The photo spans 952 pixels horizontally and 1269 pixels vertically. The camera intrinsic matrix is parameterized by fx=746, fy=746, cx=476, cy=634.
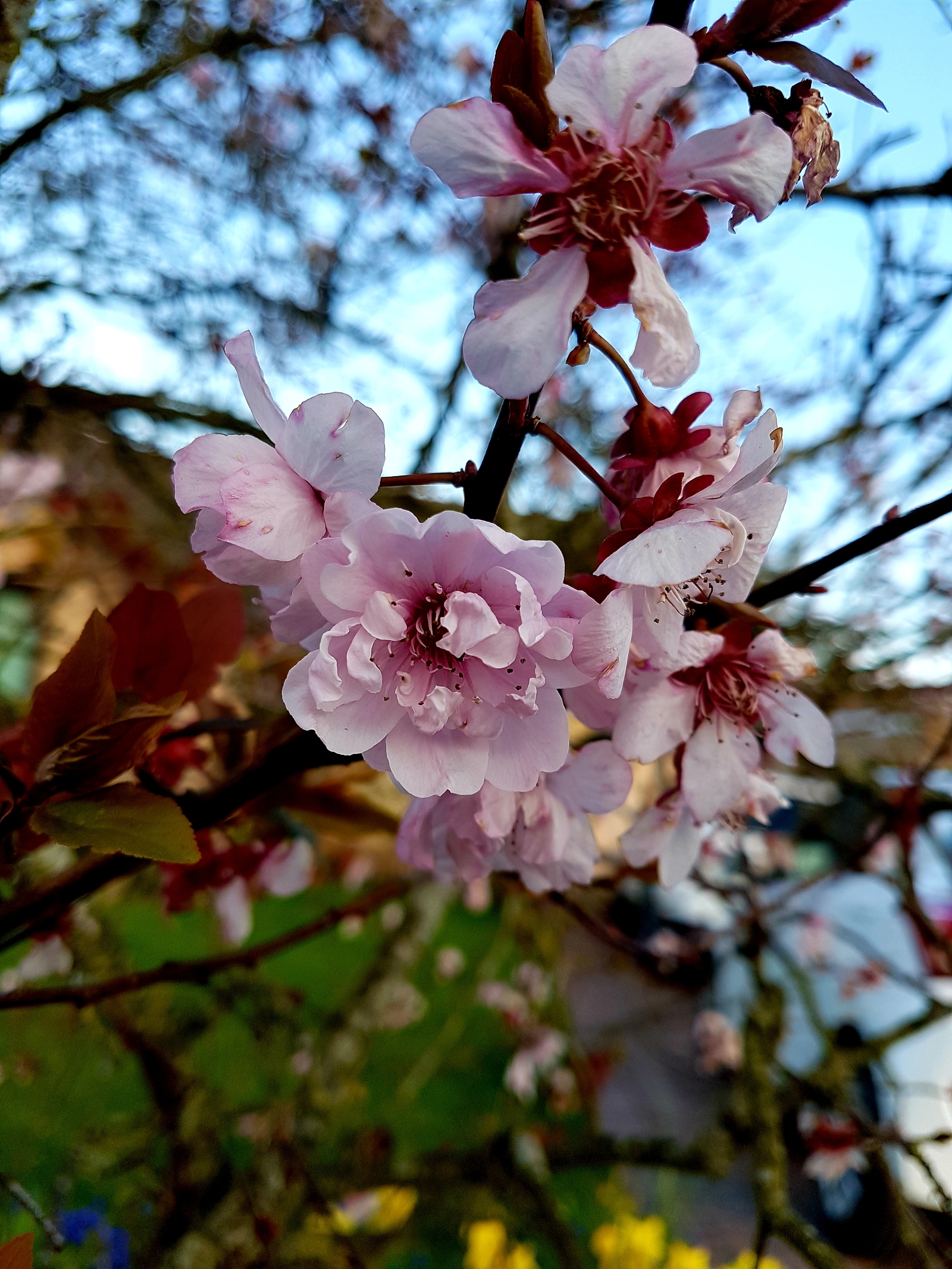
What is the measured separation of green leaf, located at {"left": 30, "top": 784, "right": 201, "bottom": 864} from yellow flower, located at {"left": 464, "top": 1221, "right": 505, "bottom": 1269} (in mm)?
1738

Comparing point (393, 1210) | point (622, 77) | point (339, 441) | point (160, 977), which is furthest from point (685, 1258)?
point (622, 77)

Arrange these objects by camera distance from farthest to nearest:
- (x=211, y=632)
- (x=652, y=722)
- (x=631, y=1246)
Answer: (x=631, y=1246), (x=211, y=632), (x=652, y=722)

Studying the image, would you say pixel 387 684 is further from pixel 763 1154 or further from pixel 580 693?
pixel 763 1154

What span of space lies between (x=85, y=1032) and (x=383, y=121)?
2.62 meters

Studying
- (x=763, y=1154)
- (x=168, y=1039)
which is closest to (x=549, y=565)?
(x=763, y=1154)

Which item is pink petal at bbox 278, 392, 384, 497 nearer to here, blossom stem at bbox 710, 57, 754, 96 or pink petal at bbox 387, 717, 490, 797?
pink petal at bbox 387, 717, 490, 797

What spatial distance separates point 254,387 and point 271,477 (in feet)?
0.17

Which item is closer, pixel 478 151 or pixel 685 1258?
pixel 478 151

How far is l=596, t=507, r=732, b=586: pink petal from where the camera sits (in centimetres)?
36

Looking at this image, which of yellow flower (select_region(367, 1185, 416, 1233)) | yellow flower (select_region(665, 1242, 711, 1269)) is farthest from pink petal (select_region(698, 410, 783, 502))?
yellow flower (select_region(665, 1242, 711, 1269))

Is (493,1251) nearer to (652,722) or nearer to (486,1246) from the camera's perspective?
(486,1246)

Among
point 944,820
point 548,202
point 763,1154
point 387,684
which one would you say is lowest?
point 944,820

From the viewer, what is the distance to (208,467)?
388mm

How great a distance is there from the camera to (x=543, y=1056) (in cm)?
261
